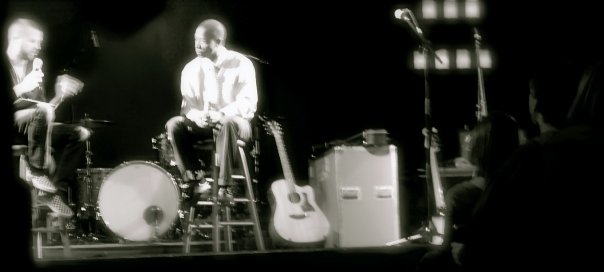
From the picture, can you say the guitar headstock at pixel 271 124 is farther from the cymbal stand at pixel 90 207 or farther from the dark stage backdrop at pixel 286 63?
the cymbal stand at pixel 90 207

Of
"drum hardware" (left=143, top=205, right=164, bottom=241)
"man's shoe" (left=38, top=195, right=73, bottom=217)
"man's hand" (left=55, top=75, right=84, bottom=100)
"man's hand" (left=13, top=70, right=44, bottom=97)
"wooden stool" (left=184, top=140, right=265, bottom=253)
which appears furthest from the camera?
"drum hardware" (left=143, top=205, right=164, bottom=241)

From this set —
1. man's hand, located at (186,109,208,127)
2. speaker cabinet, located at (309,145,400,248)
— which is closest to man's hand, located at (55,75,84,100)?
man's hand, located at (186,109,208,127)

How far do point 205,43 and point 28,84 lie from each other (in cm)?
139

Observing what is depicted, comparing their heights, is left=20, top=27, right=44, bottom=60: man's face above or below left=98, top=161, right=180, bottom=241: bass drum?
above

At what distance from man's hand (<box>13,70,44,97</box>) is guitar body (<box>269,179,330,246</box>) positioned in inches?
80.4

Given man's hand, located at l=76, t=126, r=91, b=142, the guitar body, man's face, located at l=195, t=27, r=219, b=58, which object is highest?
man's face, located at l=195, t=27, r=219, b=58

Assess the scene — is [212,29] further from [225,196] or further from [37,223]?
[37,223]

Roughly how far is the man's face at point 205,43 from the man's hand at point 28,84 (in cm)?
126

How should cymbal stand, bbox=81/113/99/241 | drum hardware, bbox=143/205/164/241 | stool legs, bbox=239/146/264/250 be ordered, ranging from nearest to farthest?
stool legs, bbox=239/146/264/250 < drum hardware, bbox=143/205/164/241 < cymbal stand, bbox=81/113/99/241

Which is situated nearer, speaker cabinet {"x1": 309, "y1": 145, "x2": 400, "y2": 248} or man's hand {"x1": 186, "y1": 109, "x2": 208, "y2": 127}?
man's hand {"x1": 186, "y1": 109, "x2": 208, "y2": 127}

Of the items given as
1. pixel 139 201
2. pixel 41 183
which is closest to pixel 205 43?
pixel 139 201

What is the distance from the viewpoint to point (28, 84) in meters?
5.46

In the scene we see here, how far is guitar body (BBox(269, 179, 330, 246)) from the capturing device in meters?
5.64

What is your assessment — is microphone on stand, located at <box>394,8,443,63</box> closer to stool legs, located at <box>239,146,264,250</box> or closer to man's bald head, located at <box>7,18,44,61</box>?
stool legs, located at <box>239,146,264,250</box>
